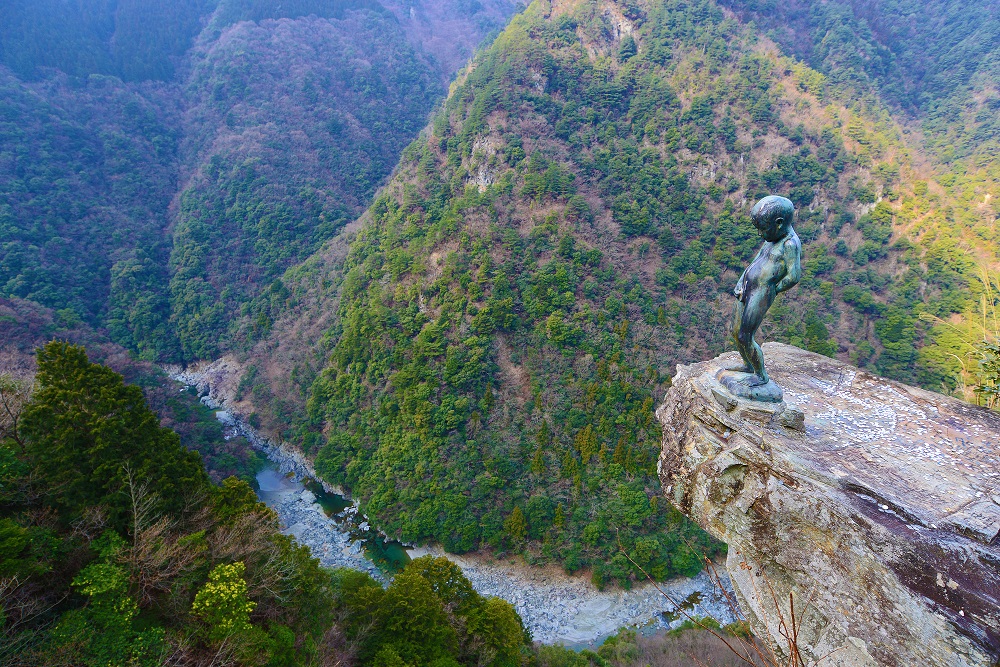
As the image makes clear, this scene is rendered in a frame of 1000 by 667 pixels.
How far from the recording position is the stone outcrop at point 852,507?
5457mm

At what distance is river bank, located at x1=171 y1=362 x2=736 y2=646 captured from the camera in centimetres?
2708

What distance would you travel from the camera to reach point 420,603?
619 inches

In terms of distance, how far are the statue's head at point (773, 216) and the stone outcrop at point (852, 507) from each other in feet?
9.48

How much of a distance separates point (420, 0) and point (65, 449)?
121 metres

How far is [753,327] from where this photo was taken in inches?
321

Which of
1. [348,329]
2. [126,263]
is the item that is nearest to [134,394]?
[348,329]

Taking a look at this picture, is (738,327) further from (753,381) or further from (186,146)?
(186,146)

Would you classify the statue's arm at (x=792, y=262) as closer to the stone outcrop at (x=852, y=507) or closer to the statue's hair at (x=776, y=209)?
the statue's hair at (x=776, y=209)

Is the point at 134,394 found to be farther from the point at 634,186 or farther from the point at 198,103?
the point at 198,103

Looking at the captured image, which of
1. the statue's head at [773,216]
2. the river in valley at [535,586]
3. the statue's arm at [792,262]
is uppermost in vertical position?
the statue's head at [773,216]

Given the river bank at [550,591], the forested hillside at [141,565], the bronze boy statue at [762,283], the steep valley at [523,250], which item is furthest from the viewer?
the steep valley at [523,250]

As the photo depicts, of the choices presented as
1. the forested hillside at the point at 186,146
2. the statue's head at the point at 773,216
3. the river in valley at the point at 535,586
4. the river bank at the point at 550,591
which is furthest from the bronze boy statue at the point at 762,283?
the forested hillside at the point at 186,146

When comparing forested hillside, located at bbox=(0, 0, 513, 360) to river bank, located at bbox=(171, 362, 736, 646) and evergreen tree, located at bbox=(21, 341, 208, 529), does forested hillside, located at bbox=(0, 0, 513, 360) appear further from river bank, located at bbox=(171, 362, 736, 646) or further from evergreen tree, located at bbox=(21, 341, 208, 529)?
evergreen tree, located at bbox=(21, 341, 208, 529)

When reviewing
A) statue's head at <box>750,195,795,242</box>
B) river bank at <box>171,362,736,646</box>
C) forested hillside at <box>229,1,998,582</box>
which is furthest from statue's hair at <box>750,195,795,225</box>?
river bank at <box>171,362,736,646</box>
